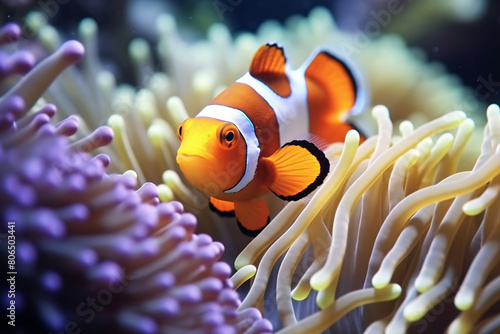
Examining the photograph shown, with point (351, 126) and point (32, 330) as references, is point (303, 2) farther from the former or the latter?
point (32, 330)

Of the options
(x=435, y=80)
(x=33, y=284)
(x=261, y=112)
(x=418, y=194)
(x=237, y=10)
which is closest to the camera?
(x=33, y=284)

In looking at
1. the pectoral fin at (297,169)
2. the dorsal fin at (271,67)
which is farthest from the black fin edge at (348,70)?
the pectoral fin at (297,169)

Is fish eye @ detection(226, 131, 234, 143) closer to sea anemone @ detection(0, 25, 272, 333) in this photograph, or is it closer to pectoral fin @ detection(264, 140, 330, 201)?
pectoral fin @ detection(264, 140, 330, 201)

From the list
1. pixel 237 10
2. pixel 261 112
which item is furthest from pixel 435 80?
pixel 237 10

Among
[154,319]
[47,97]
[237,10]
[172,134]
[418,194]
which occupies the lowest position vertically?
[154,319]

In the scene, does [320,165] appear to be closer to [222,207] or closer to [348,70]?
[222,207]

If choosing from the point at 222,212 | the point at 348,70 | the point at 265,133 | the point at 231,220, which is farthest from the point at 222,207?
the point at 348,70

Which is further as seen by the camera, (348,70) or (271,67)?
(348,70)
